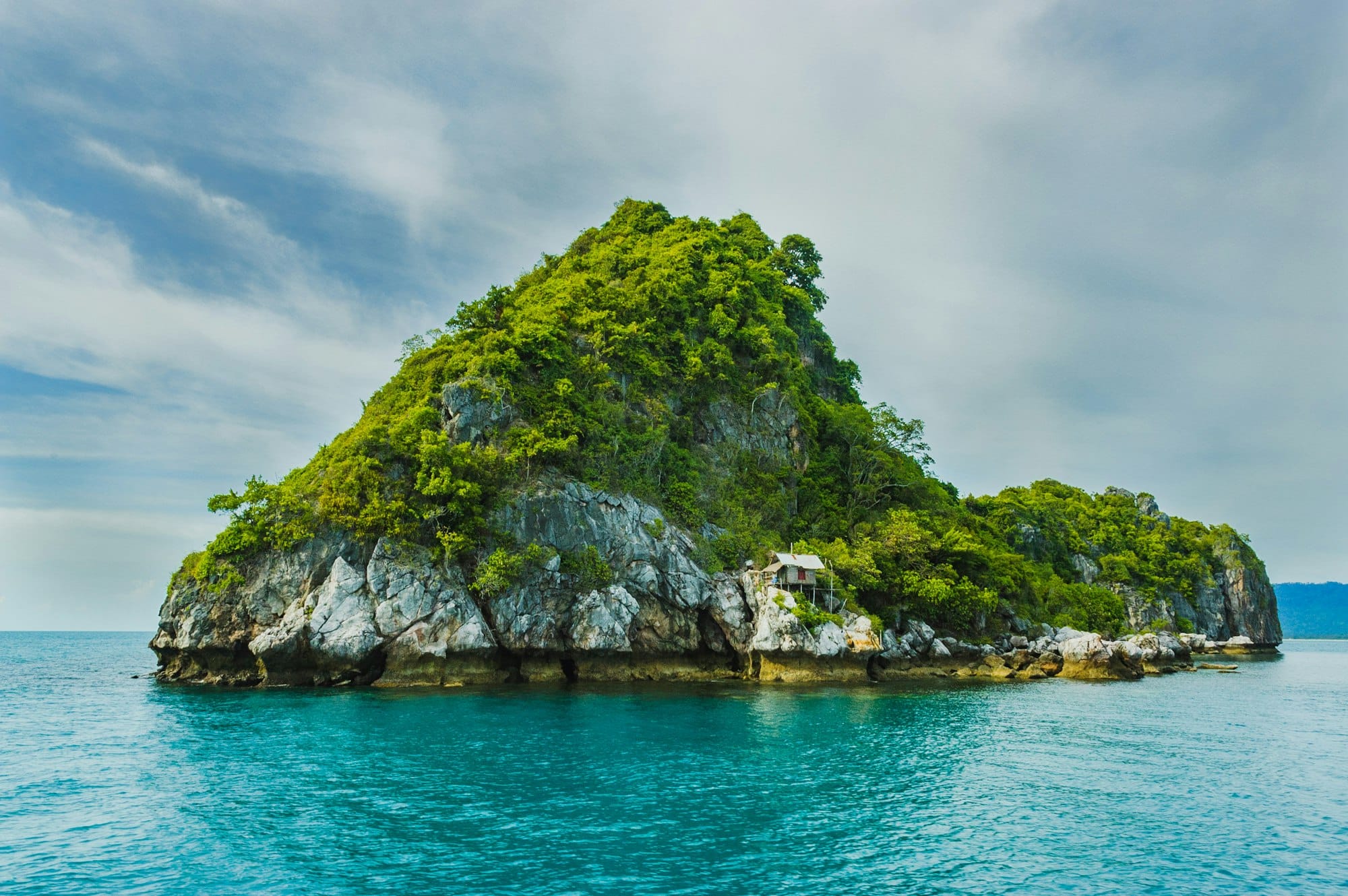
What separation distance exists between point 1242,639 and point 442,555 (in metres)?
94.2

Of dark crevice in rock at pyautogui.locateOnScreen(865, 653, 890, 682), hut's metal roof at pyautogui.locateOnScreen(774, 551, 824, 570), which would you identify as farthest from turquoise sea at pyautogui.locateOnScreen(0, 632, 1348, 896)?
hut's metal roof at pyautogui.locateOnScreen(774, 551, 824, 570)

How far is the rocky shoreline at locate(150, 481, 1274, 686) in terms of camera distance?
36.9 metres

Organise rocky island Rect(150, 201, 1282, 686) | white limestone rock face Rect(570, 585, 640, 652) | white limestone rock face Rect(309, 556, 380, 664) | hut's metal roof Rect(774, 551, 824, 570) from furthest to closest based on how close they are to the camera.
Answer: hut's metal roof Rect(774, 551, 824, 570)
white limestone rock face Rect(570, 585, 640, 652)
rocky island Rect(150, 201, 1282, 686)
white limestone rock face Rect(309, 556, 380, 664)

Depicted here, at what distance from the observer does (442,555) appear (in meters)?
39.0

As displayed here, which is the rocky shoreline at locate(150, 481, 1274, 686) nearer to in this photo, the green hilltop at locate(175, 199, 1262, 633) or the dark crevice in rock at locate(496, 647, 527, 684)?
the dark crevice in rock at locate(496, 647, 527, 684)

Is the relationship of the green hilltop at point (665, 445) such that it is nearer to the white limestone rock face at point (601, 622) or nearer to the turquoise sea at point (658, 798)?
the white limestone rock face at point (601, 622)

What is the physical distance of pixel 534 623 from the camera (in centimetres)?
3931

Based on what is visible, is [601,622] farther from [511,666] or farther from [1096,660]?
[1096,660]

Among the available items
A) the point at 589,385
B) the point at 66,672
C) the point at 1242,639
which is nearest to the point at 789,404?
the point at 589,385

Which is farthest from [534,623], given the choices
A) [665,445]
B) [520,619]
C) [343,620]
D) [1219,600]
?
[1219,600]

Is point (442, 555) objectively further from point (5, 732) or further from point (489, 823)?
point (489, 823)

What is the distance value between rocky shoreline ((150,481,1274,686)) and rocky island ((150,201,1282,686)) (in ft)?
0.44

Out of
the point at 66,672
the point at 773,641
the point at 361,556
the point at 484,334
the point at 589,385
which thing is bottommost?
the point at 66,672

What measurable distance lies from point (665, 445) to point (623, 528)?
27.5 ft
